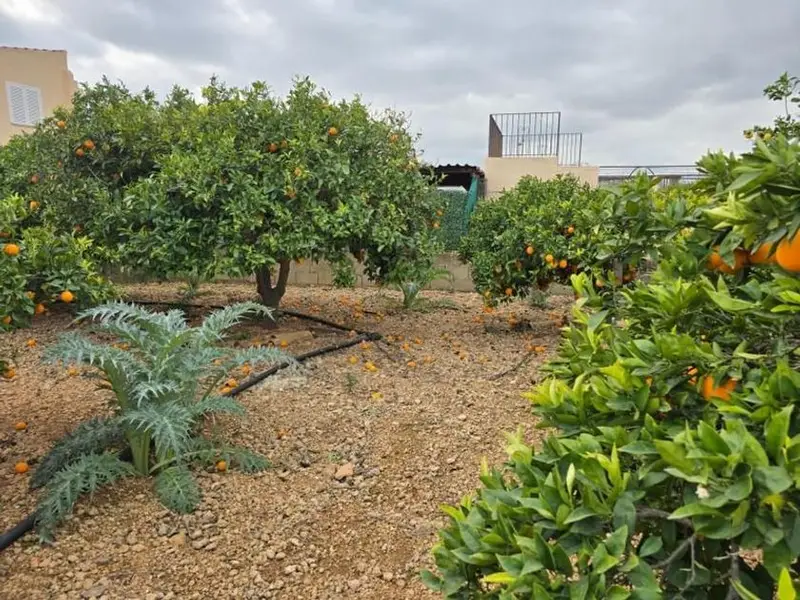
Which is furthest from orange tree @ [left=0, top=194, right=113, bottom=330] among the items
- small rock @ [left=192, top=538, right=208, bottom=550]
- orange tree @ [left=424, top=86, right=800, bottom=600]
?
orange tree @ [left=424, top=86, right=800, bottom=600]

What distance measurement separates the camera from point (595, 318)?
55.6 inches

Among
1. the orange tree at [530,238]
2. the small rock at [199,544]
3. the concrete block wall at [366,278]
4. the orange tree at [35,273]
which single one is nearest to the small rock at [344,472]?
the small rock at [199,544]

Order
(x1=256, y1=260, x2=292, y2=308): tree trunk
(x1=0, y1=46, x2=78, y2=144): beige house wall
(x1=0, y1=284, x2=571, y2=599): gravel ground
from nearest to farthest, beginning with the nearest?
(x1=0, y1=284, x2=571, y2=599): gravel ground, (x1=256, y1=260, x2=292, y2=308): tree trunk, (x1=0, y1=46, x2=78, y2=144): beige house wall

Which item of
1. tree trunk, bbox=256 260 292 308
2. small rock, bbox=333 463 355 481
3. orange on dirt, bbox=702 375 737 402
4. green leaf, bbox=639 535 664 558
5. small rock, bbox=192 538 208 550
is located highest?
orange on dirt, bbox=702 375 737 402

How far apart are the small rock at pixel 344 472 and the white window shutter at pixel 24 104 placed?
12.8m

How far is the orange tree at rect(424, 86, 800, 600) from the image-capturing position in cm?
79

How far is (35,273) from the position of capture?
2.77m

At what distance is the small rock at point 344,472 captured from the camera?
2916mm

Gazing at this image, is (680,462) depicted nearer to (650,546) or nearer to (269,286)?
(650,546)

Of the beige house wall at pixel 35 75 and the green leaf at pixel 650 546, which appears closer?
the green leaf at pixel 650 546

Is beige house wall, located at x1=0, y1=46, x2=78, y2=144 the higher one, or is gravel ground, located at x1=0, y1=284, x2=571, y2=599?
beige house wall, located at x1=0, y1=46, x2=78, y2=144

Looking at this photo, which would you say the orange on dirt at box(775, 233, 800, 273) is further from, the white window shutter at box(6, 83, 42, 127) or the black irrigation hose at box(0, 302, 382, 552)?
Answer: the white window shutter at box(6, 83, 42, 127)

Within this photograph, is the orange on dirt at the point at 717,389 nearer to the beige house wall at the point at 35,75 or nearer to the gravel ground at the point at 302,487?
the gravel ground at the point at 302,487

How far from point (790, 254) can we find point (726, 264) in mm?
224
